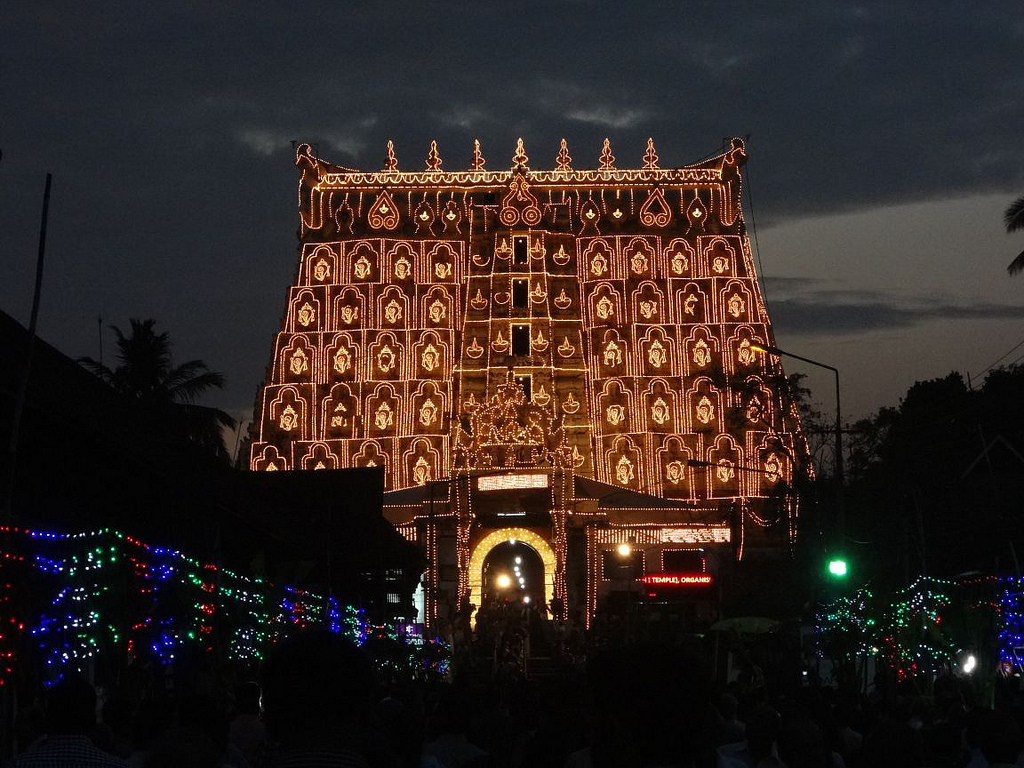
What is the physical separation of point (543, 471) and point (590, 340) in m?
9.96

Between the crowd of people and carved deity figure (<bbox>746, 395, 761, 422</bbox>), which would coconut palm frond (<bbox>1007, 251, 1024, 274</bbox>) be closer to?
carved deity figure (<bbox>746, 395, 761, 422</bbox>)

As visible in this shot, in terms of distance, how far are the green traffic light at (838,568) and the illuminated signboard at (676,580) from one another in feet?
104

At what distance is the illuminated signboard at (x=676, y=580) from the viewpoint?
6625 cm

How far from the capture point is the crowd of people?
17.4 ft

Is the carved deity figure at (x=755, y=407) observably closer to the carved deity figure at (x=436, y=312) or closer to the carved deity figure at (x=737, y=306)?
the carved deity figure at (x=737, y=306)

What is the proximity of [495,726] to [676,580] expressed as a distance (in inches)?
2143

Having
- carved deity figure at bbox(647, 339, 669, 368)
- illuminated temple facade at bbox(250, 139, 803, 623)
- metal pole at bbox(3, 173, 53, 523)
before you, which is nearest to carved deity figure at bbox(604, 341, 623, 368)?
illuminated temple facade at bbox(250, 139, 803, 623)

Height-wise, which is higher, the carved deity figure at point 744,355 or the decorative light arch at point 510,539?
the carved deity figure at point 744,355

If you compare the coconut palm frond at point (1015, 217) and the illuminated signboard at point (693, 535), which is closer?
the coconut palm frond at point (1015, 217)

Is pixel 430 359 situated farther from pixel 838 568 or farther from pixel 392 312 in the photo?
pixel 838 568

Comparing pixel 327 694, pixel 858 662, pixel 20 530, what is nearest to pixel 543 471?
pixel 858 662

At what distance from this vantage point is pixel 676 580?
66562mm

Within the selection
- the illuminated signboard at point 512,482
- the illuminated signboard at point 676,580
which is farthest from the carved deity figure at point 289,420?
the illuminated signboard at point 676,580

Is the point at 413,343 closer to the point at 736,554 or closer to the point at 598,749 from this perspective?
the point at 736,554
